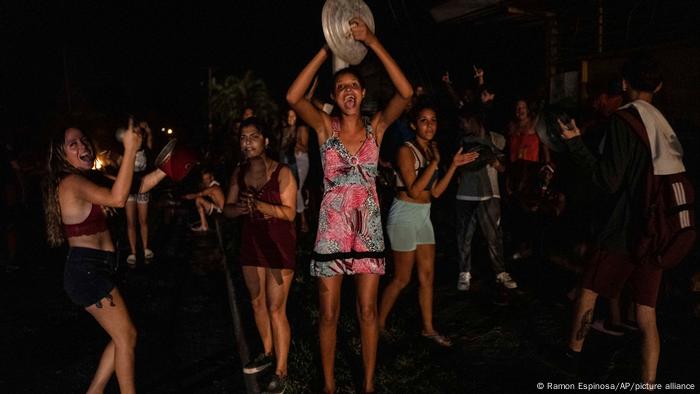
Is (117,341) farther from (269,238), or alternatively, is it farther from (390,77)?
(390,77)

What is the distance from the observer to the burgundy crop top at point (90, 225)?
3469mm

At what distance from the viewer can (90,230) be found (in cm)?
351

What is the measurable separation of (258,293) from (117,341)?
1092 millimetres

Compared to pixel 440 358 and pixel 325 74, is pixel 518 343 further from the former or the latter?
pixel 325 74

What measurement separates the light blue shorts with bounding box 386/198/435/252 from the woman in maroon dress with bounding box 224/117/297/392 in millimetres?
923

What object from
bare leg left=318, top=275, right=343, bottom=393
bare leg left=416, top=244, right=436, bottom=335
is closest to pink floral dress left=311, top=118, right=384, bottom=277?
bare leg left=318, top=275, right=343, bottom=393

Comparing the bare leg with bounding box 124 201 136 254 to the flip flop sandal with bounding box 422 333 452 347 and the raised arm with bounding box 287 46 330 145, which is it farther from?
the raised arm with bounding box 287 46 330 145

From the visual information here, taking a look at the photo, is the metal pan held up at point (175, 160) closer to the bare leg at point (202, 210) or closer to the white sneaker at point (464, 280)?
the white sneaker at point (464, 280)

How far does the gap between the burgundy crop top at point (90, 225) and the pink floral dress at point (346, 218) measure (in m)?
1.47

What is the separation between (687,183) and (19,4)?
20.9m

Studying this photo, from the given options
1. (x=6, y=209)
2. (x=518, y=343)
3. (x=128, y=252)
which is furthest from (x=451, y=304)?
(x=6, y=209)

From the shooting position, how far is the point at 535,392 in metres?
3.94

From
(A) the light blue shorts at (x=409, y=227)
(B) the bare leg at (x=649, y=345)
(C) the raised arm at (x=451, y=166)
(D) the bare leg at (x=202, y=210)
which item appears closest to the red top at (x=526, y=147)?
(C) the raised arm at (x=451, y=166)

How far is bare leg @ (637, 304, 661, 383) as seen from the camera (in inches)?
138
